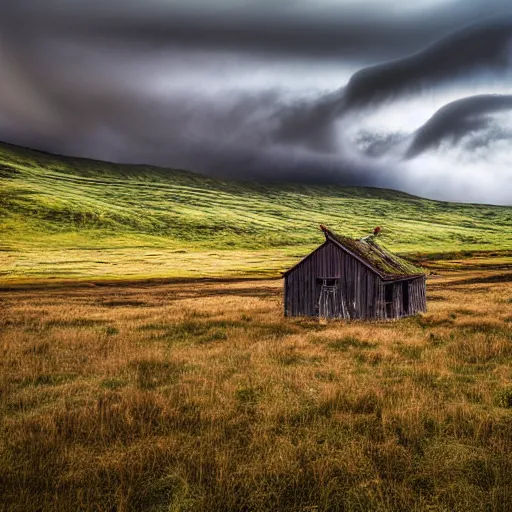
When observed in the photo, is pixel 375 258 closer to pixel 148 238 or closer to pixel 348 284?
pixel 348 284

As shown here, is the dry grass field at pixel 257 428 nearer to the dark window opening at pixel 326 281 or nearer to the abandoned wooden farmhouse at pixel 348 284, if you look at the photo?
the abandoned wooden farmhouse at pixel 348 284

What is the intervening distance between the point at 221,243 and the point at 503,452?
14293 cm

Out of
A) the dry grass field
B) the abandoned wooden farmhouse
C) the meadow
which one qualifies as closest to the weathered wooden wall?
the abandoned wooden farmhouse

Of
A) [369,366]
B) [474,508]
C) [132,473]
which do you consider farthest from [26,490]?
[369,366]

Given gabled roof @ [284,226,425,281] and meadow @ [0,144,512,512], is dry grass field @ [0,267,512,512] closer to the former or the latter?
meadow @ [0,144,512,512]

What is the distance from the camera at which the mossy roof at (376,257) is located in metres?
26.3

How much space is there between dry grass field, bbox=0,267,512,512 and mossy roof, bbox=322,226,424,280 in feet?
39.8

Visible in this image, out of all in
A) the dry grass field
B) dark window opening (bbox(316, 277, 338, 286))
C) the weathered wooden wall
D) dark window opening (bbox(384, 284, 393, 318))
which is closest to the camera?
the dry grass field

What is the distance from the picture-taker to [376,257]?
27.9m

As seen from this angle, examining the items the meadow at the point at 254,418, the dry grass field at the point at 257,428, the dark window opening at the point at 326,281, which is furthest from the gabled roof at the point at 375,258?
the dry grass field at the point at 257,428

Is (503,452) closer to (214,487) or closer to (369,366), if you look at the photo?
(214,487)

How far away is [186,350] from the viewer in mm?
14336

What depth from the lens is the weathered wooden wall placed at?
85.7 ft

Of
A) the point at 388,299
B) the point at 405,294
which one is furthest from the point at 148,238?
the point at 388,299
